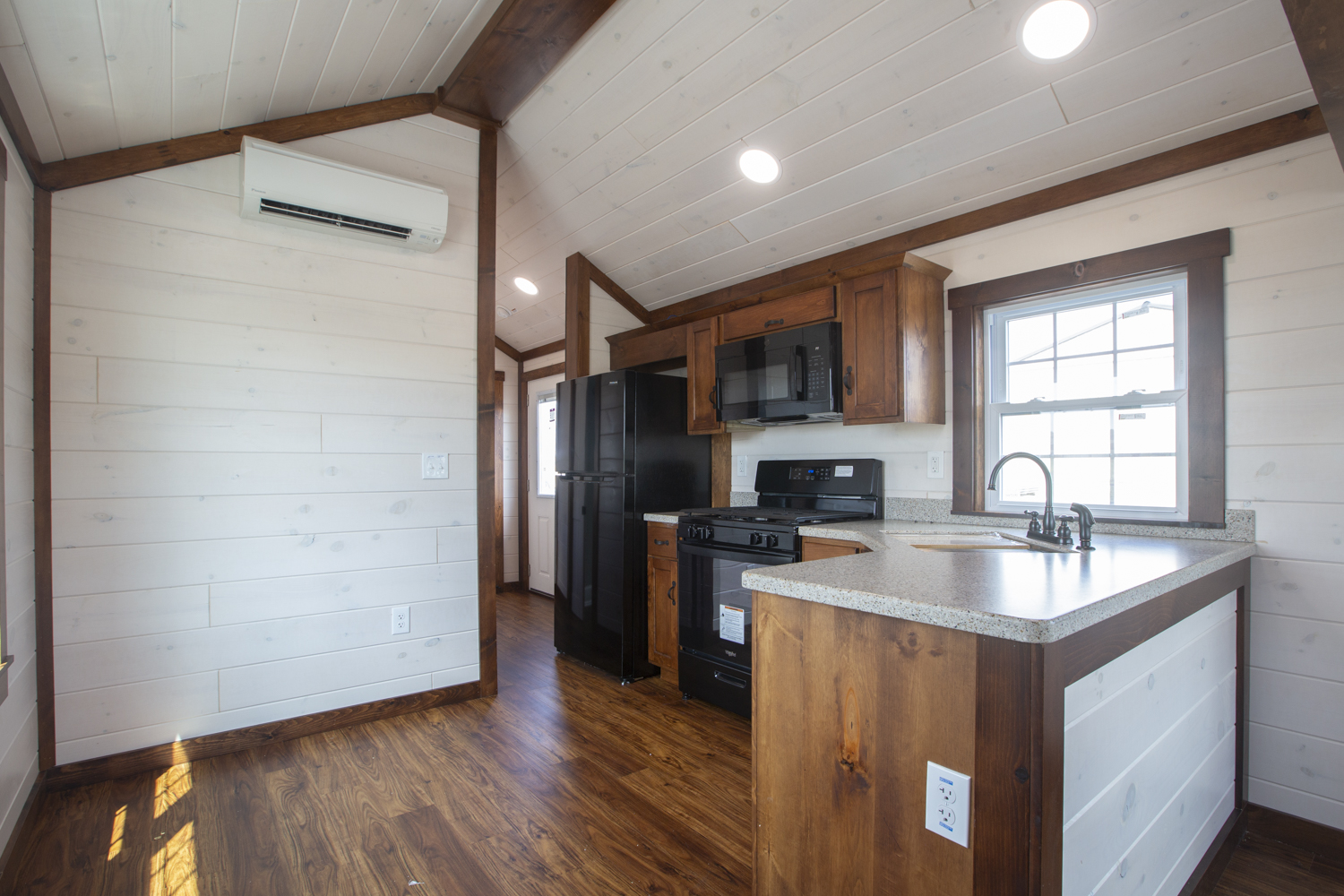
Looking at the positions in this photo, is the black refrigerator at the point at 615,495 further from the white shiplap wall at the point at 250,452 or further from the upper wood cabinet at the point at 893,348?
the upper wood cabinet at the point at 893,348

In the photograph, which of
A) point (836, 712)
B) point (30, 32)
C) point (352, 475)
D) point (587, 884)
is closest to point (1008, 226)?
point (836, 712)

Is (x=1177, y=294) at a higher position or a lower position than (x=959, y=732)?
higher

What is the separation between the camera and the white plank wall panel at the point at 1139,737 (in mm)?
1070

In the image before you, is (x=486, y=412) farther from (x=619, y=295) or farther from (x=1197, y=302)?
(x=1197, y=302)

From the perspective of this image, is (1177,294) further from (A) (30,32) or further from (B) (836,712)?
(A) (30,32)

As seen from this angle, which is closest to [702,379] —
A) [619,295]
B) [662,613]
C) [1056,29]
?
[619,295]

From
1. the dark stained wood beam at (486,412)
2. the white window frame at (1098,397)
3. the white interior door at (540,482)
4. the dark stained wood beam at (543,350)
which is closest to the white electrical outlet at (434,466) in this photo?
the dark stained wood beam at (486,412)

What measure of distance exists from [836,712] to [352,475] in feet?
8.02

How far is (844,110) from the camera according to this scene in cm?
240

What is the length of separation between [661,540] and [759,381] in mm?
991

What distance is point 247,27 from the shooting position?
80.8 inches

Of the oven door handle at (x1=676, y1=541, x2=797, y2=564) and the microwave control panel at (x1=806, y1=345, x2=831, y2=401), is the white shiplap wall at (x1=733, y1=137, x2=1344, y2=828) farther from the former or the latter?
the oven door handle at (x1=676, y1=541, x2=797, y2=564)

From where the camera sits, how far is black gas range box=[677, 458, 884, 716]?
2775 mm

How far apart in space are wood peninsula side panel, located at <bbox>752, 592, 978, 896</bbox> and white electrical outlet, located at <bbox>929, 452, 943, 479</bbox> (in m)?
1.74
